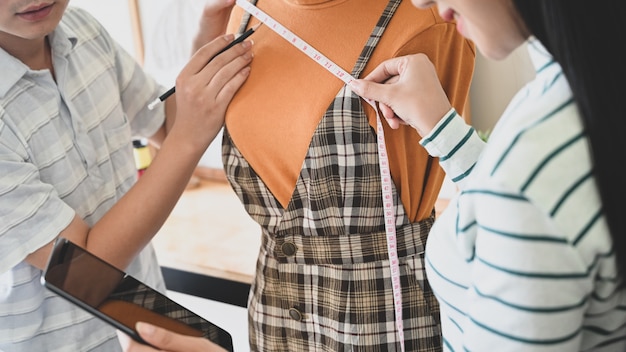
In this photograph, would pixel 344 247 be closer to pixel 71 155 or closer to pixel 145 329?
pixel 145 329

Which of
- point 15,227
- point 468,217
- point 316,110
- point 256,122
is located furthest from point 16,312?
point 468,217

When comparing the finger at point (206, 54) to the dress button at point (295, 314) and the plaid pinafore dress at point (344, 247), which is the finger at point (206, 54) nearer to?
the plaid pinafore dress at point (344, 247)

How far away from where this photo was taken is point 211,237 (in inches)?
108

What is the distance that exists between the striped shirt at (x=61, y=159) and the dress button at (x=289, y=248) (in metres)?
0.43

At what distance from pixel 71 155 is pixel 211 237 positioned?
1342mm

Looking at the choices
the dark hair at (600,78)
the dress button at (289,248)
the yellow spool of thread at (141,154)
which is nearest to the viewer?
the dark hair at (600,78)

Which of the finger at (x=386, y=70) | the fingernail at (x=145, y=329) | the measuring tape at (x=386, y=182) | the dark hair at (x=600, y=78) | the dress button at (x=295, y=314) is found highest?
the dark hair at (x=600, y=78)

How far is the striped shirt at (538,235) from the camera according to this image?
657 millimetres

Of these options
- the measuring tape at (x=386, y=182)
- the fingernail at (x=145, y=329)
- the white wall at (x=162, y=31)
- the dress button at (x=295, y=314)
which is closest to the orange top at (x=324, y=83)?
the measuring tape at (x=386, y=182)

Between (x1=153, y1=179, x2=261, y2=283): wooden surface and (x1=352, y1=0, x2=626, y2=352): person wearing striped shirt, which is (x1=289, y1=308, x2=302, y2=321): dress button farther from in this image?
(x1=153, y1=179, x2=261, y2=283): wooden surface

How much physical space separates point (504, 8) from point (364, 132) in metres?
0.44

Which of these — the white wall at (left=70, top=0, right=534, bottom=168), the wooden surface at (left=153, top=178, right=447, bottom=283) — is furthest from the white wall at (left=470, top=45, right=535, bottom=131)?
the wooden surface at (left=153, top=178, right=447, bottom=283)

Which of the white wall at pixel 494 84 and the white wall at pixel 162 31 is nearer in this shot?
the white wall at pixel 494 84

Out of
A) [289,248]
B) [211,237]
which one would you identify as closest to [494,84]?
[211,237]
